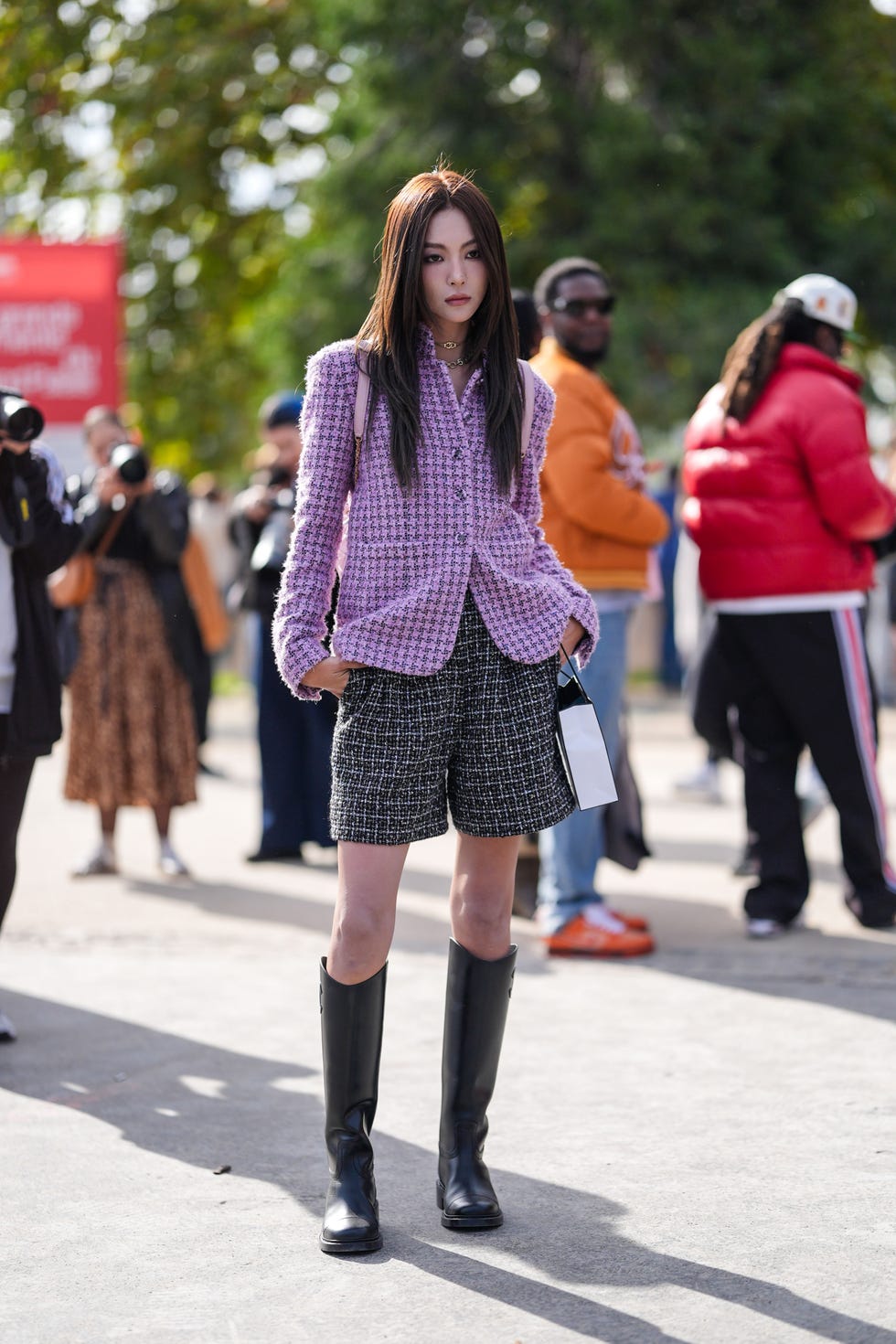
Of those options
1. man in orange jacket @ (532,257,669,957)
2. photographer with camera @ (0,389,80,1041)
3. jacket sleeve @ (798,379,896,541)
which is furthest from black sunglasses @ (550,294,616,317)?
photographer with camera @ (0,389,80,1041)

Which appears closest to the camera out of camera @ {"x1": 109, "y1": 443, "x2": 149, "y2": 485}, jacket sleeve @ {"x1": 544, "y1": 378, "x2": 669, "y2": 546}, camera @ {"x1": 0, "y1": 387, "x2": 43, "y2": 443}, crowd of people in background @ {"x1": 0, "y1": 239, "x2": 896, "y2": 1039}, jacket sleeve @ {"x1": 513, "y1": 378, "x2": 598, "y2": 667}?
Answer: jacket sleeve @ {"x1": 513, "y1": 378, "x2": 598, "y2": 667}

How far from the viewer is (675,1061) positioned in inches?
183

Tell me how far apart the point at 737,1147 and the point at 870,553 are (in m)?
2.79

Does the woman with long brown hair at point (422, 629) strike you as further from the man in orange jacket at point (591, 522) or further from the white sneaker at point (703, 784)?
the white sneaker at point (703, 784)

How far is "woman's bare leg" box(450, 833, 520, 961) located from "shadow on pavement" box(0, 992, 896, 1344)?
0.51 metres

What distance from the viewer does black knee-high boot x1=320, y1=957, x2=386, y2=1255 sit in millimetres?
3453

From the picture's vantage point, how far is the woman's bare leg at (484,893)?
3.55 metres

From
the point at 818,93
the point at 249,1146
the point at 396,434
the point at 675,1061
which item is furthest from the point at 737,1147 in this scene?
the point at 818,93

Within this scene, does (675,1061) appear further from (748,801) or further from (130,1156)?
(748,801)

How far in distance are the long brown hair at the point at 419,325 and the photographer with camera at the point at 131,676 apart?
13.6ft

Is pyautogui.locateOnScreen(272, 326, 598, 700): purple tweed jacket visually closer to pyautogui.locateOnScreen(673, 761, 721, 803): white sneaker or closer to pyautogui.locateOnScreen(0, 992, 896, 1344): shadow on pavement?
pyautogui.locateOnScreen(0, 992, 896, 1344): shadow on pavement

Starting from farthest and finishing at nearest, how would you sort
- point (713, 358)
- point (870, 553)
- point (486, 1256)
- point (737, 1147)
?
1. point (713, 358)
2. point (870, 553)
3. point (737, 1147)
4. point (486, 1256)

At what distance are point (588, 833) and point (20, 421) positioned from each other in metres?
2.23

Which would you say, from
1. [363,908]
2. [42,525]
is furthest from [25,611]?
[363,908]
